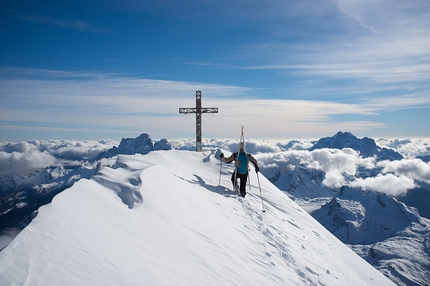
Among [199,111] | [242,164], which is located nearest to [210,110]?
[199,111]

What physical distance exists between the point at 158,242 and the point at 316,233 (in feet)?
27.3

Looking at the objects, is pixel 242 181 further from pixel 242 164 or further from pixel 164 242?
pixel 164 242

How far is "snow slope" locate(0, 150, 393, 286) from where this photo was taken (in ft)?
13.0

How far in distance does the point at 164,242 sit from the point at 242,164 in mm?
7467

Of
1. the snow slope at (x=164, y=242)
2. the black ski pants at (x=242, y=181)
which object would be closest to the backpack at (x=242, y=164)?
the black ski pants at (x=242, y=181)

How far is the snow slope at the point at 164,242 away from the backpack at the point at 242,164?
130cm

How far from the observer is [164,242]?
5941 millimetres

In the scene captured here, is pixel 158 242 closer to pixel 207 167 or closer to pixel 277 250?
pixel 277 250

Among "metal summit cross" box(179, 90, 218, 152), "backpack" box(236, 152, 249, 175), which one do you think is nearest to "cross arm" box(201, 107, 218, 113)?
"metal summit cross" box(179, 90, 218, 152)

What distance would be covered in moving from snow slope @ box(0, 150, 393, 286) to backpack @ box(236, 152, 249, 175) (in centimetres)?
130

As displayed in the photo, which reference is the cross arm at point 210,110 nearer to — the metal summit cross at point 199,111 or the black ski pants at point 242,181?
the metal summit cross at point 199,111

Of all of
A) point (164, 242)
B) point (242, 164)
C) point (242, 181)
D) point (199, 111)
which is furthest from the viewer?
point (199, 111)

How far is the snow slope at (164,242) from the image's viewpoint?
156 inches

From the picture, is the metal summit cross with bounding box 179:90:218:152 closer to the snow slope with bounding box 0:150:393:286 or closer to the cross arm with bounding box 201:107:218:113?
the cross arm with bounding box 201:107:218:113
